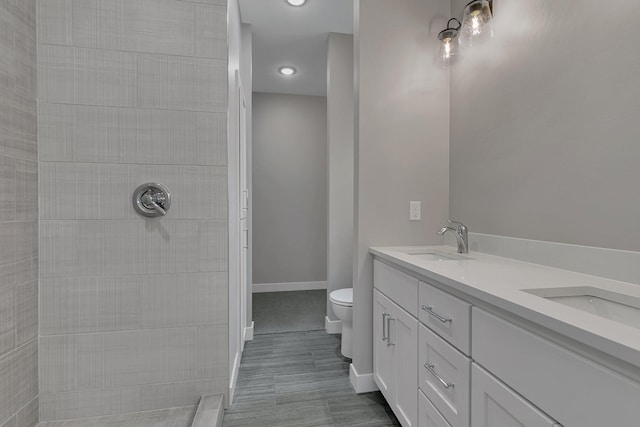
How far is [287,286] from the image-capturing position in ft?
14.0

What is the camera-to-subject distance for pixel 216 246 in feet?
5.31

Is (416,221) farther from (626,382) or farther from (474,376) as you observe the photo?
(626,382)

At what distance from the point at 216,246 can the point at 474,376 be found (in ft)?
4.04

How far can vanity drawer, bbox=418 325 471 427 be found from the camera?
1.00 meters

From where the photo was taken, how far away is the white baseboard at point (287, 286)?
4.20 meters

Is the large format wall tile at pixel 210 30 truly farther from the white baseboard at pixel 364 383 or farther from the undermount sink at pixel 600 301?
the white baseboard at pixel 364 383

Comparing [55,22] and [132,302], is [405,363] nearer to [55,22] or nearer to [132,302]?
[132,302]

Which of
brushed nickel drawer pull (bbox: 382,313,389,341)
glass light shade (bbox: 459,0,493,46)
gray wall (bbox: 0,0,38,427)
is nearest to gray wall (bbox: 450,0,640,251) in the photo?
glass light shade (bbox: 459,0,493,46)

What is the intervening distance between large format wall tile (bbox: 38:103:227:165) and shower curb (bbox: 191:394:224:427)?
1172 millimetres

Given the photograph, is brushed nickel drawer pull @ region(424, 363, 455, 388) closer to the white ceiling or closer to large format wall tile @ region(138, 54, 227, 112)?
large format wall tile @ region(138, 54, 227, 112)

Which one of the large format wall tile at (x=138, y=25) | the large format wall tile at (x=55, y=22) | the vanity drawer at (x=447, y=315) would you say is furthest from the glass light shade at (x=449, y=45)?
the large format wall tile at (x=55, y=22)

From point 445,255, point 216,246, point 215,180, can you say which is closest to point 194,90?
point 215,180

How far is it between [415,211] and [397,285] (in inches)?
22.6

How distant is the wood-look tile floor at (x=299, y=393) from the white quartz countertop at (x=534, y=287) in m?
0.83
